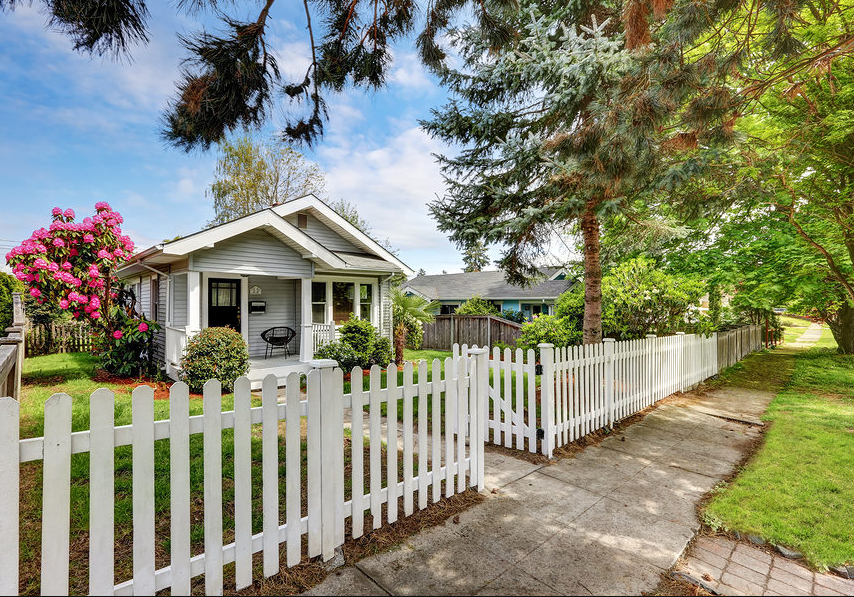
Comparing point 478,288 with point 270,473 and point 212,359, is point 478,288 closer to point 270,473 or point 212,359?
point 212,359

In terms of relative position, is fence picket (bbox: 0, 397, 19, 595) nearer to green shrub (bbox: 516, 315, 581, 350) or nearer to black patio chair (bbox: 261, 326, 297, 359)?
green shrub (bbox: 516, 315, 581, 350)

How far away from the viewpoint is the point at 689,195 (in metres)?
6.27

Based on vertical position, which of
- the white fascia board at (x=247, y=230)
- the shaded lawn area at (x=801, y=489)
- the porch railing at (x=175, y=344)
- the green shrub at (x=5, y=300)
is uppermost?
the white fascia board at (x=247, y=230)

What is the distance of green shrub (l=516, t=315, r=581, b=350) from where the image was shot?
321 inches

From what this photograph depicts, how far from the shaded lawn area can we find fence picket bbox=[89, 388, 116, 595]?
160 inches

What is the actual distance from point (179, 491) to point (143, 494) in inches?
6.4

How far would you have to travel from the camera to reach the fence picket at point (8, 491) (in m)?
1.69

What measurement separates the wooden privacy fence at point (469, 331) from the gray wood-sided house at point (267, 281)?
4.50 metres

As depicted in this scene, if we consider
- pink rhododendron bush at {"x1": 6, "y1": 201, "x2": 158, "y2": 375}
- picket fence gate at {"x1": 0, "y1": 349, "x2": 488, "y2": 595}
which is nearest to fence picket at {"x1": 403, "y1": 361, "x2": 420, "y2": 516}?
picket fence gate at {"x1": 0, "y1": 349, "x2": 488, "y2": 595}

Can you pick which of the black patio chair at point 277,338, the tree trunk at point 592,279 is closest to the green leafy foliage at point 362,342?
the black patio chair at point 277,338

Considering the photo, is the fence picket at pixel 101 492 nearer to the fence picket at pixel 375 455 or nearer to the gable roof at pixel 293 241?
the fence picket at pixel 375 455

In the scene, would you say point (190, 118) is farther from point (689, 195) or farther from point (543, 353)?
point (689, 195)

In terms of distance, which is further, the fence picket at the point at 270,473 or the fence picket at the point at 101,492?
the fence picket at the point at 270,473

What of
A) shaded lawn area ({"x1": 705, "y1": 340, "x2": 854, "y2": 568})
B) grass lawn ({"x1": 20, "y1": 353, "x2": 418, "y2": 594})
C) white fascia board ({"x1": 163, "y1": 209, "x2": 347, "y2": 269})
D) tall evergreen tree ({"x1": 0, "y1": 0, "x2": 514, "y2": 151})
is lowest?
shaded lawn area ({"x1": 705, "y1": 340, "x2": 854, "y2": 568})
